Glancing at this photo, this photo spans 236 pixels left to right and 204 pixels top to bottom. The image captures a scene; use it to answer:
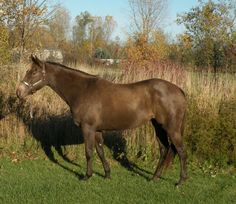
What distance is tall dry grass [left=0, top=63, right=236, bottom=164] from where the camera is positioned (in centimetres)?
777

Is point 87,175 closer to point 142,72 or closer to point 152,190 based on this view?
point 152,190

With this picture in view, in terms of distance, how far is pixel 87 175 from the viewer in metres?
6.65

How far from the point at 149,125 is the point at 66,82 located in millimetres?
2266

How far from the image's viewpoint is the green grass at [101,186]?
565 centimetres

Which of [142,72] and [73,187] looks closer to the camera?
[73,187]

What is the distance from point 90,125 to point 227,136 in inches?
115

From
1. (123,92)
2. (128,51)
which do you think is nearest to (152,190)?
(123,92)

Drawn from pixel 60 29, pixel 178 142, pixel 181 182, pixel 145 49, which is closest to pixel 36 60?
pixel 178 142

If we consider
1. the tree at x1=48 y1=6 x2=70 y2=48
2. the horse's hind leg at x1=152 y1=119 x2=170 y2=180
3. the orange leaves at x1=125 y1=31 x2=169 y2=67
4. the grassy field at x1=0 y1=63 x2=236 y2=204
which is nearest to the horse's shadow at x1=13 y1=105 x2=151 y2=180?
the grassy field at x1=0 y1=63 x2=236 y2=204

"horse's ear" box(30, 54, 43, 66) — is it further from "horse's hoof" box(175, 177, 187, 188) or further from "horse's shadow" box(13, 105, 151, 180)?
"horse's hoof" box(175, 177, 187, 188)

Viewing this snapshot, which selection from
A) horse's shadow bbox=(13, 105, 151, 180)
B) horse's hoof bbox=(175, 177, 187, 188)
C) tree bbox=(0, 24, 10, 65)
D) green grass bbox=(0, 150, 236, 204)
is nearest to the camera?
green grass bbox=(0, 150, 236, 204)

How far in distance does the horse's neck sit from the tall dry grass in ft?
4.79

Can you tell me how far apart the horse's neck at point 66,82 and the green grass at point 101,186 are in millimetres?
1391

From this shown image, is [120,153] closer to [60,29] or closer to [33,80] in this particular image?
[33,80]
